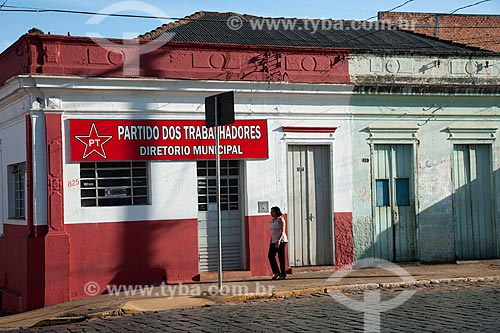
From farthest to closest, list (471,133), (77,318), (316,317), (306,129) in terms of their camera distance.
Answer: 1. (471,133)
2. (306,129)
3. (77,318)
4. (316,317)

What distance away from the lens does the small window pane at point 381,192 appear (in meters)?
17.9

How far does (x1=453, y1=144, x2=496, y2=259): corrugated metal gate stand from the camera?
1858 centimetres

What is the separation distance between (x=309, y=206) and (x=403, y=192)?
8.15ft

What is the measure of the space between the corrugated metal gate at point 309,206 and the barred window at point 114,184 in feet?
11.0

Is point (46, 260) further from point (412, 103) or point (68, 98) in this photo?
point (412, 103)

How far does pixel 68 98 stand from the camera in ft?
49.7

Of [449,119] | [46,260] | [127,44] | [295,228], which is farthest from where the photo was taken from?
[449,119]

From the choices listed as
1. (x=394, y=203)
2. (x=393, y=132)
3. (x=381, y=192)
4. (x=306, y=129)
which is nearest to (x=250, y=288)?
(x=306, y=129)

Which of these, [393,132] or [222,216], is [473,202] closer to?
[393,132]

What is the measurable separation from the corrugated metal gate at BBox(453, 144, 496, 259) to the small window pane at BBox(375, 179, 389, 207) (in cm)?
184

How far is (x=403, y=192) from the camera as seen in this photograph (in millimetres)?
18141

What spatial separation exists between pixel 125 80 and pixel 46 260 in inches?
153

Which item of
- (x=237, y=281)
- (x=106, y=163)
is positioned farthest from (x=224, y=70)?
(x=237, y=281)

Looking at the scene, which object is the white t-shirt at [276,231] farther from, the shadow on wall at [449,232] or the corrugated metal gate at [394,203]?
the corrugated metal gate at [394,203]
